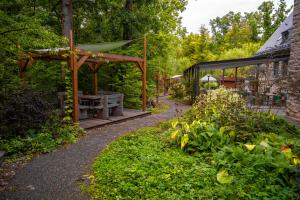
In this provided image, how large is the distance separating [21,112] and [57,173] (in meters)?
2.08

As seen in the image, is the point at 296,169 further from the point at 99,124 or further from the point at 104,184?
the point at 99,124

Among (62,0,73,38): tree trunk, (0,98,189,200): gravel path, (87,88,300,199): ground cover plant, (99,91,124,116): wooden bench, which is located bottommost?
(0,98,189,200): gravel path

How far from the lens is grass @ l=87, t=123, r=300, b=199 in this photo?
9.45 ft

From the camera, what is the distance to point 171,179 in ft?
10.8

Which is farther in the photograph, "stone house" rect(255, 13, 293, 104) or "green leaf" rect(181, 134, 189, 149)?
"stone house" rect(255, 13, 293, 104)

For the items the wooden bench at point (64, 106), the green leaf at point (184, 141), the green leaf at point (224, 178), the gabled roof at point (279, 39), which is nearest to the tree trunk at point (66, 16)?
the wooden bench at point (64, 106)

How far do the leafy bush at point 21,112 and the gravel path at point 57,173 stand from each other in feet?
3.27

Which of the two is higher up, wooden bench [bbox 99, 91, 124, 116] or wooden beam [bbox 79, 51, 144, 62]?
wooden beam [bbox 79, 51, 144, 62]

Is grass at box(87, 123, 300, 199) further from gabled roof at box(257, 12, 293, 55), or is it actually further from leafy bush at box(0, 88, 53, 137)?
gabled roof at box(257, 12, 293, 55)

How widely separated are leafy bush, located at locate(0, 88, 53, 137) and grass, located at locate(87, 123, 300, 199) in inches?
78.2

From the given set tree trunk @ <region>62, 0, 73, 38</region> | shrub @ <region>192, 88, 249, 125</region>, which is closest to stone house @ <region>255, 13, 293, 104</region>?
shrub @ <region>192, 88, 249, 125</region>

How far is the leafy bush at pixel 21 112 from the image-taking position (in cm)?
482

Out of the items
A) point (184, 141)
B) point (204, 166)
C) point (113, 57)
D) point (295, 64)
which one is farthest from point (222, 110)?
point (295, 64)

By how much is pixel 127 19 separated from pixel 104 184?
9.34 metres
